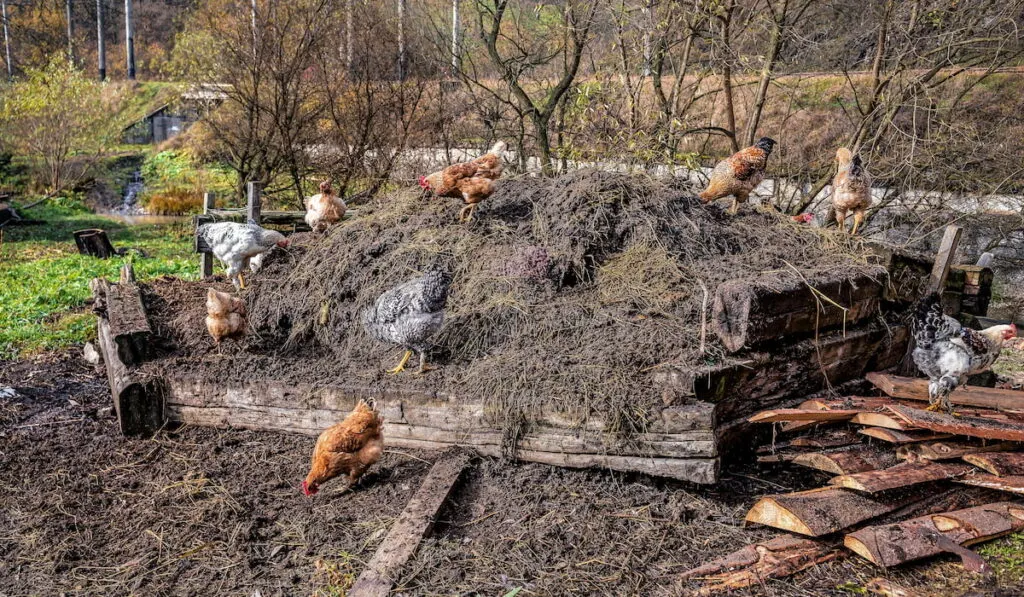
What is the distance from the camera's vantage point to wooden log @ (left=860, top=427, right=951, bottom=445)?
13.0 ft

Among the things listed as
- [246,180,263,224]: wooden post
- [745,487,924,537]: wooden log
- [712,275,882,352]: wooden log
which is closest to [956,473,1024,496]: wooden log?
[745,487,924,537]: wooden log

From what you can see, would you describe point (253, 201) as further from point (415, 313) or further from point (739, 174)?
point (739, 174)

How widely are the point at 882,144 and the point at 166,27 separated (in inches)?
1480

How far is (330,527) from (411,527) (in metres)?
0.51

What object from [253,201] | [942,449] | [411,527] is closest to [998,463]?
[942,449]

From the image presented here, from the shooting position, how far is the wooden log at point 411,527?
309 cm

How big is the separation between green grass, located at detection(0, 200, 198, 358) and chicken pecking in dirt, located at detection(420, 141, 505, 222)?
4681 mm

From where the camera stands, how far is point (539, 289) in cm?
498

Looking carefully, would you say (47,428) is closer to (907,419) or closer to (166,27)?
(907,419)

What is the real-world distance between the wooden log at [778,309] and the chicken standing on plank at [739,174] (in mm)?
1254

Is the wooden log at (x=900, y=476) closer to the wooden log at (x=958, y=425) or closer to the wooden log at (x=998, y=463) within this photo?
the wooden log at (x=998, y=463)

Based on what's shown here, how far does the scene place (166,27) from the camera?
35.5 metres

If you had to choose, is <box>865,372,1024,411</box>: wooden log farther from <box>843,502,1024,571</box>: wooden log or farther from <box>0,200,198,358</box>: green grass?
<box>0,200,198,358</box>: green grass

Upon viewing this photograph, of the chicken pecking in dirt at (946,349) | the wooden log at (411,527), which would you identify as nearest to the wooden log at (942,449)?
the chicken pecking in dirt at (946,349)
